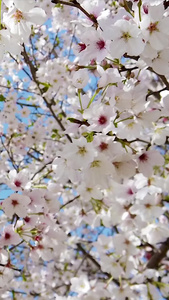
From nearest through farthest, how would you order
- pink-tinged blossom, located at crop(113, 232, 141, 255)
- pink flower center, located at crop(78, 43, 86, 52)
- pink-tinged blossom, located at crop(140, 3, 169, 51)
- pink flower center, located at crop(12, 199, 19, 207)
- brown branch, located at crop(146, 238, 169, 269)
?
pink-tinged blossom, located at crop(140, 3, 169, 51), pink flower center, located at crop(78, 43, 86, 52), pink flower center, located at crop(12, 199, 19, 207), pink-tinged blossom, located at crop(113, 232, 141, 255), brown branch, located at crop(146, 238, 169, 269)

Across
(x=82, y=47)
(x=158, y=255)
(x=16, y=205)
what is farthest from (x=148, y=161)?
(x=158, y=255)

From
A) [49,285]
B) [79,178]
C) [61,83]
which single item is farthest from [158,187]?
[49,285]

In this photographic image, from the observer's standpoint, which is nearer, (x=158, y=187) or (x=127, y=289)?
(x=158, y=187)

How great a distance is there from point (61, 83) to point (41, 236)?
197 centimetres

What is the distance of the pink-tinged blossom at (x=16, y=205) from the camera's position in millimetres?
1838

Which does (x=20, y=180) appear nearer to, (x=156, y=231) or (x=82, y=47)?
(x=82, y=47)

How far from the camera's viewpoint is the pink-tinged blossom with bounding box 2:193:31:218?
1838 millimetres

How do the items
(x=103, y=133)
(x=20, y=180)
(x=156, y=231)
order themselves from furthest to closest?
1. (x=156, y=231)
2. (x=20, y=180)
3. (x=103, y=133)

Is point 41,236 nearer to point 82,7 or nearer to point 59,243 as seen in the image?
point 59,243

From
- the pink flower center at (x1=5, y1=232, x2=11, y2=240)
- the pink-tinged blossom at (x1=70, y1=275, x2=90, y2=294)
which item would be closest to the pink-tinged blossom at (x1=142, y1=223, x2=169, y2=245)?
the pink-tinged blossom at (x1=70, y1=275, x2=90, y2=294)

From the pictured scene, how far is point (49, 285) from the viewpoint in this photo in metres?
5.20

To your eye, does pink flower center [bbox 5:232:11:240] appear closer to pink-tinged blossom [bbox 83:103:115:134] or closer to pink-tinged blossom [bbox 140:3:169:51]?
pink-tinged blossom [bbox 83:103:115:134]

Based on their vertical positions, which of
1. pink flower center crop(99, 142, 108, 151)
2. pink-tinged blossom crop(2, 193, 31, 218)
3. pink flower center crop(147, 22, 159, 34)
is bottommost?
pink-tinged blossom crop(2, 193, 31, 218)

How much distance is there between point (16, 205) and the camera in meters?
1.83
